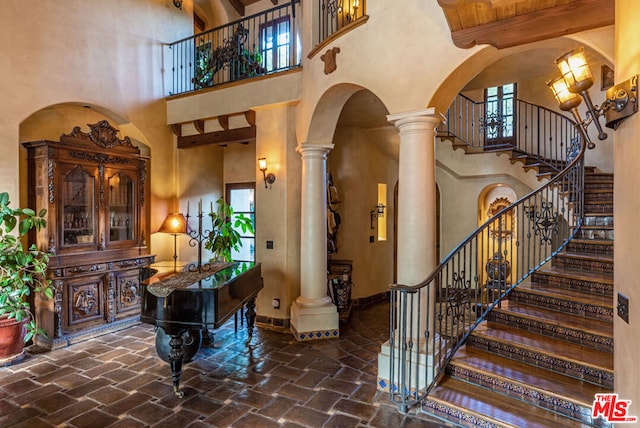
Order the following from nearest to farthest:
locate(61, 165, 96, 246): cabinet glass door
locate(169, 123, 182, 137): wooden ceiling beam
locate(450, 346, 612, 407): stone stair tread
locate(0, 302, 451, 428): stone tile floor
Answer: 1. locate(450, 346, 612, 407): stone stair tread
2. locate(0, 302, 451, 428): stone tile floor
3. locate(61, 165, 96, 246): cabinet glass door
4. locate(169, 123, 182, 137): wooden ceiling beam

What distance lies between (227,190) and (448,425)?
5860 millimetres

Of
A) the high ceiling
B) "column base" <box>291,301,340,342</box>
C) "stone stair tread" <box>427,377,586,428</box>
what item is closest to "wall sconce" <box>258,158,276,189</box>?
"column base" <box>291,301,340,342</box>

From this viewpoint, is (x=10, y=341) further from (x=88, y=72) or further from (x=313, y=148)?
(x=313, y=148)

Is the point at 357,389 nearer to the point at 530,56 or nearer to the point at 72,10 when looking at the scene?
the point at 530,56

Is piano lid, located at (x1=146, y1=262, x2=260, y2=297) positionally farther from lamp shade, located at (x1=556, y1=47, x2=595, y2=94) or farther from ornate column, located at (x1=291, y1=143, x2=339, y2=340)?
lamp shade, located at (x1=556, y1=47, x2=595, y2=94)

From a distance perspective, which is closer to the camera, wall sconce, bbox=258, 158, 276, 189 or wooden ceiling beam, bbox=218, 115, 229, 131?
wall sconce, bbox=258, 158, 276, 189

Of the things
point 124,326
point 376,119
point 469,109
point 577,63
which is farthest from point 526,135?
point 124,326

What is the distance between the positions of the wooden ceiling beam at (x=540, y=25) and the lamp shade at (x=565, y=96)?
0.36m

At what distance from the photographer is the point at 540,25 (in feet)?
8.87

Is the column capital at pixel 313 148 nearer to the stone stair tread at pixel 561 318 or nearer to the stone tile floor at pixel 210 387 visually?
the stone tile floor at pixel 210 387

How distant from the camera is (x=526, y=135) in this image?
22.9 ft

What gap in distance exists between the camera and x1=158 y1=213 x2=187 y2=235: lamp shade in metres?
5.89

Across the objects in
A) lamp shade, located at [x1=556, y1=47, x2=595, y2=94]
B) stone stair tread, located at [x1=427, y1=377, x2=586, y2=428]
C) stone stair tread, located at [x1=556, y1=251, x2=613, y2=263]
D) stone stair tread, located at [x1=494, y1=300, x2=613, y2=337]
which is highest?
lamp shade, located at [x1=556, y1=47, x2=595, y2=94]

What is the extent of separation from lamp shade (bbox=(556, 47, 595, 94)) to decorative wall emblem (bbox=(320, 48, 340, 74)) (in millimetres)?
2237
